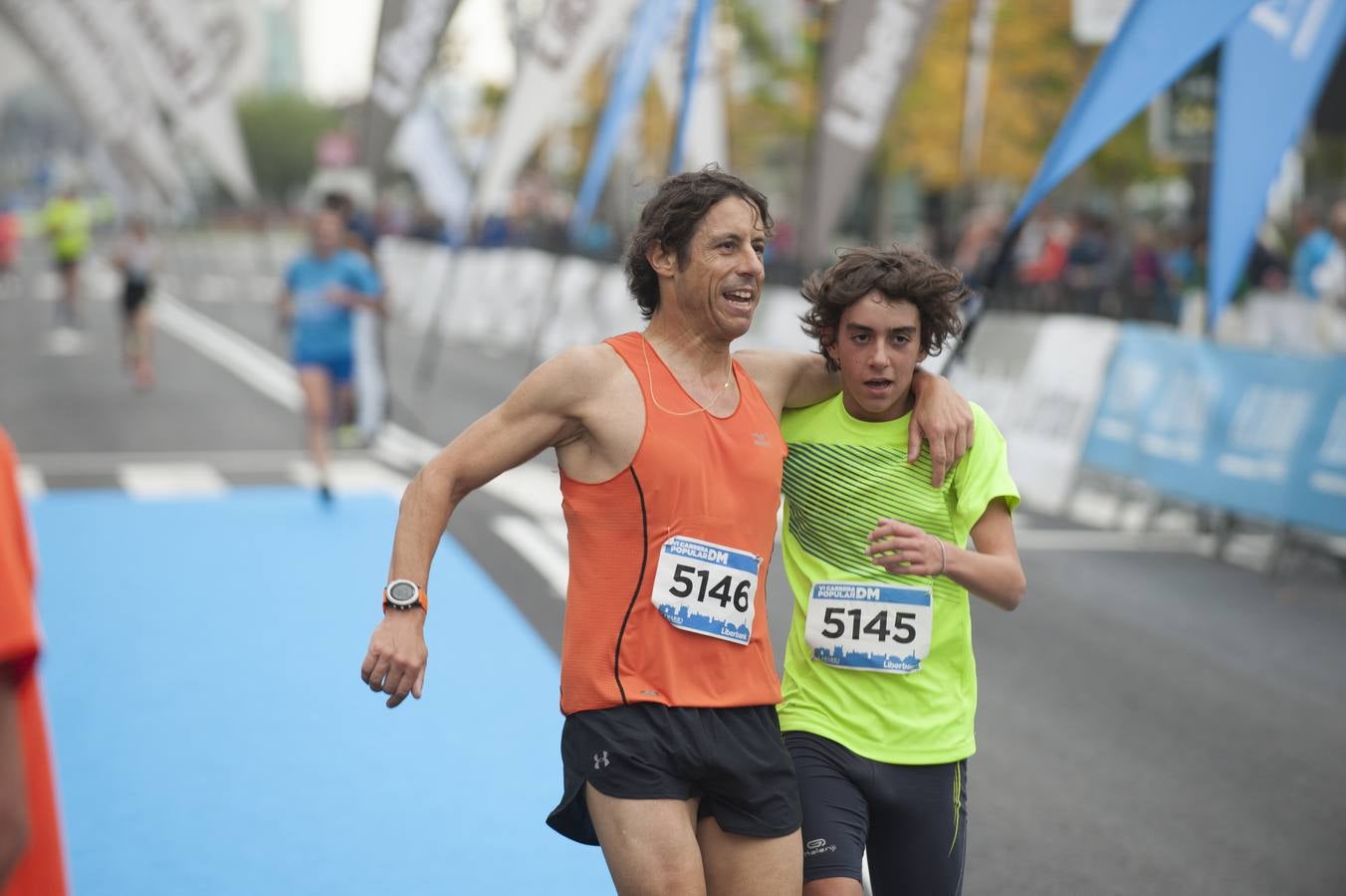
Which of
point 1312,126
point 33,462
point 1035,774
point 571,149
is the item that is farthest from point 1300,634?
point 571,149

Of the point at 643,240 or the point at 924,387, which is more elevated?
the point at 643,240

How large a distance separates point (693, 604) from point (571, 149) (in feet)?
175

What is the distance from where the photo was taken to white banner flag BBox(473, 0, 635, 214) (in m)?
18.1

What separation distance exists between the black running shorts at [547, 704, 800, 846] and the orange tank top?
38 mm

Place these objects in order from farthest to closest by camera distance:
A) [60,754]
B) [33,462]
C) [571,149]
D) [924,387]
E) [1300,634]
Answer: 1. [571,149]
2. [33,462]
3. [1300,634]
4. [60,754]
5. [924,387]

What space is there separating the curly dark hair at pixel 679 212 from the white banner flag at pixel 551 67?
586 inches

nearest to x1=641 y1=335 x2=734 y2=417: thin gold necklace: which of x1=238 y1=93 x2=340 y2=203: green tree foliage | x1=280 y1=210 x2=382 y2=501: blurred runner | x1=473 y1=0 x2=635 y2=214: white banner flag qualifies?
x1=280 y1=210 x2=382 y2=501: blurred runner

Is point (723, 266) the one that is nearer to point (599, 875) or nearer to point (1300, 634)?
point (599, 875)

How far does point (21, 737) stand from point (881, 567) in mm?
1981

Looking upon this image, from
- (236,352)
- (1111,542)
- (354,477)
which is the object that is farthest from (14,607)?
(236,352)

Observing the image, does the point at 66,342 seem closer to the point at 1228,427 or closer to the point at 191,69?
the point at 191,69

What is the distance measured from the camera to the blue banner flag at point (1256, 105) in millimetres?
10461

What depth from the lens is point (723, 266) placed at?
354 cm

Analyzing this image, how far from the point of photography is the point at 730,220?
3.55 meters
